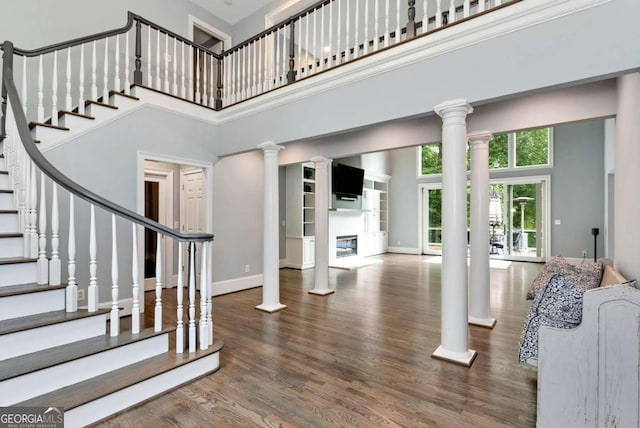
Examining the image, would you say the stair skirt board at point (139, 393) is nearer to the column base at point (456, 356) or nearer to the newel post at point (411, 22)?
the column base at point (456, 356)

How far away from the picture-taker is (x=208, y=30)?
6070 mm

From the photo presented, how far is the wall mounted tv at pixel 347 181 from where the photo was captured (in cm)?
781

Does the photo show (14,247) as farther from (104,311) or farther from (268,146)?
(268,146)

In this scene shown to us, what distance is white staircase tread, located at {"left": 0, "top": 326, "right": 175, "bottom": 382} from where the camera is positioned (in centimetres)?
175

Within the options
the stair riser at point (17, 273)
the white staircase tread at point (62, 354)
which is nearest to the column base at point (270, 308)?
the white staircase tread at point (62, 354)

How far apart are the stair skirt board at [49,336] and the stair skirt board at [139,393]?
486 millimetres

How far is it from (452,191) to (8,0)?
18.2ft

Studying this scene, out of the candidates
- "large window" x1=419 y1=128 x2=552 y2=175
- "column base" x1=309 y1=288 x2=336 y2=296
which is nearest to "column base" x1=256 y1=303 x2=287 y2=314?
"column base" x1=309 y1=288 x2=336 y2=296

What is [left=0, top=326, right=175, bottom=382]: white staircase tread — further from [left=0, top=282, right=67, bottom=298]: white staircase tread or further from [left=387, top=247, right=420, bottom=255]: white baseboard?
[left=387, top=247, right=420, bottom=255]: white baseboard

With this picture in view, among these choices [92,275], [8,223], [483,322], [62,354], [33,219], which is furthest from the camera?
[483,322]

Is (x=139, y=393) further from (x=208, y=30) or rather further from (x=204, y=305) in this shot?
(x=208, y=30)

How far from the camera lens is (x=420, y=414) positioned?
202 cm

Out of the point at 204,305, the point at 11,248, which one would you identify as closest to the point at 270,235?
the point at 204,305

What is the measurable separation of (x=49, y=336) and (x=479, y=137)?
419cm
